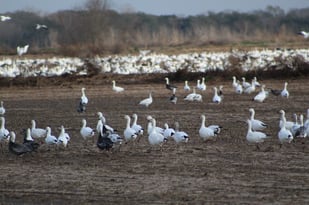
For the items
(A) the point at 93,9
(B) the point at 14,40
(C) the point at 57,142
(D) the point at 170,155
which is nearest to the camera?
(D) the point at 170,155

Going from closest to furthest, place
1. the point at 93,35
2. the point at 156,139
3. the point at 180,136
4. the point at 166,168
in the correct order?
the point at 166,168 < the point at 156,139 < the point at 180,136 < the point at 93,35

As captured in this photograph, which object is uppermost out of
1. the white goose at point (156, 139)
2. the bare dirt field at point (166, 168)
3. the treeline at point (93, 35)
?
the treeline at point (93, 35)

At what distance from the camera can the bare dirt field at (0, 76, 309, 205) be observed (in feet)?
35.0

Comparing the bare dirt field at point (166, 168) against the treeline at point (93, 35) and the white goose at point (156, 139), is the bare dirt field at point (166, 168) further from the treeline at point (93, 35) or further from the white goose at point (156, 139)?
the treeline at point (93, 35)

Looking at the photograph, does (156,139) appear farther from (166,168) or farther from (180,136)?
(166,168)

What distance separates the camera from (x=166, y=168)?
12820mm

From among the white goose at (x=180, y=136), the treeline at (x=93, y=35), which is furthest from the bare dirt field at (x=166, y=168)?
the treeline at (x=93, y=35)

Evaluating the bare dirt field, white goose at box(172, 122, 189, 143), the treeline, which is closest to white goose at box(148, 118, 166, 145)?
A: the bare dirt field

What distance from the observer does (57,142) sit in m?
15.6

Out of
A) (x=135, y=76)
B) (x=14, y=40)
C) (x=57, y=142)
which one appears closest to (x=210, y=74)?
(x=135, y=76)

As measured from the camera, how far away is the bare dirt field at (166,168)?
10.7 m

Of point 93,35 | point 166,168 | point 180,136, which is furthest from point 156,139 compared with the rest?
point 93,35

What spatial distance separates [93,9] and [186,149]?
1980 inches

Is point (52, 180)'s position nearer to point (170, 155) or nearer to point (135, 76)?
point (170, 155)
